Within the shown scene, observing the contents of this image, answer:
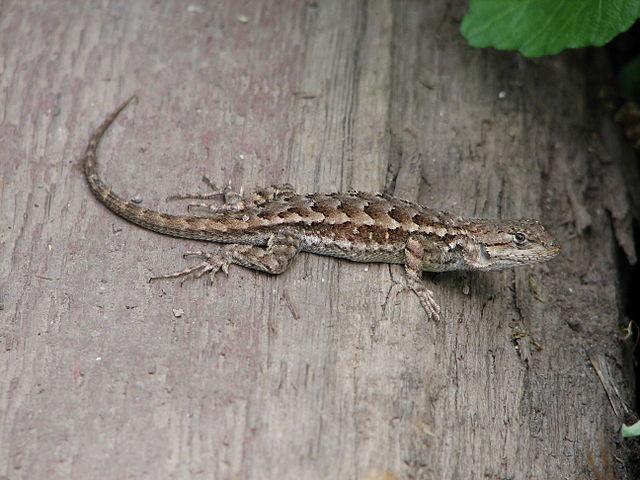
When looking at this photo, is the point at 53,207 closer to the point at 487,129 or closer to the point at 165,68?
the point at 165,68

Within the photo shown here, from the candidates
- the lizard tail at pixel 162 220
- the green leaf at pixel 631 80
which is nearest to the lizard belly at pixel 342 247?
the lizard tail at pixel 162 220

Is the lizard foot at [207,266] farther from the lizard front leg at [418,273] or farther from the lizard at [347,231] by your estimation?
the lizard front leg at [418,273]

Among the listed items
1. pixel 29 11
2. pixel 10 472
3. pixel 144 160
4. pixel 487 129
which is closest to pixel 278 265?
pixel 144 160

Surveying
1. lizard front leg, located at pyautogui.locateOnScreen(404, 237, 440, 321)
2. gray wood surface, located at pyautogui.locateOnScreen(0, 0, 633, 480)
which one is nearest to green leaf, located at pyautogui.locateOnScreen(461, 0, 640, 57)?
gray wood surface, located at pyautogui.locateOnScreen(0, 0, 633, 480)

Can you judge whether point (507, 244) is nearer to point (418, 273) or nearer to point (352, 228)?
point (418, 273)

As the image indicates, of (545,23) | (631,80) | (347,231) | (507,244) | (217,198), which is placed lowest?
(217,198)

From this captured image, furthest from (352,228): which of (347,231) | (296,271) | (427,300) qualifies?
(427,300)
